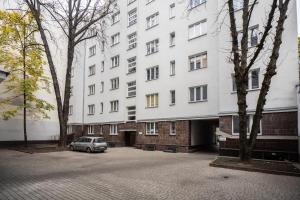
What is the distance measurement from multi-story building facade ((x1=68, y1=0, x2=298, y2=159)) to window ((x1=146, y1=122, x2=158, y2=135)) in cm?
11

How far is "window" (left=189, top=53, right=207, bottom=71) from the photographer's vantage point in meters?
23.2

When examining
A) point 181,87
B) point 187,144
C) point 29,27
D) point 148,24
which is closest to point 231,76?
point 181,87

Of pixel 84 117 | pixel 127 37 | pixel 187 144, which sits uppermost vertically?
pixel 127 37

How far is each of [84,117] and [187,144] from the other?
18.5 m

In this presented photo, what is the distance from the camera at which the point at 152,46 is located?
2830cm

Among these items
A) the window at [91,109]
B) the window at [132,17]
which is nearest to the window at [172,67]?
the window at [132,17]

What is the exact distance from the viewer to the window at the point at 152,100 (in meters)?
27.1

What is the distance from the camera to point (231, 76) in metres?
20.0

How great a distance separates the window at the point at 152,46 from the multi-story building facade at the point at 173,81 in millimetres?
101

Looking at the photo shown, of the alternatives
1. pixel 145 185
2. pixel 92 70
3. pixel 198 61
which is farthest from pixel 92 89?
pixel 145 185

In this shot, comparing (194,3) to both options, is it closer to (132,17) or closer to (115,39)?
(132,17)

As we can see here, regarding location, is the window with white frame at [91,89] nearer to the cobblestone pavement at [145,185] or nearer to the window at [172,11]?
the window at [172,11]

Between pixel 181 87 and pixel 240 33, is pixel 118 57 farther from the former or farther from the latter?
pixel 240 33

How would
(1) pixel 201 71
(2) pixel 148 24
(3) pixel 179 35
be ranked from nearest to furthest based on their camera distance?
1. (1) pixel 201 71
2. (3) pixel 179 35
3. (2) pixel 148 24
